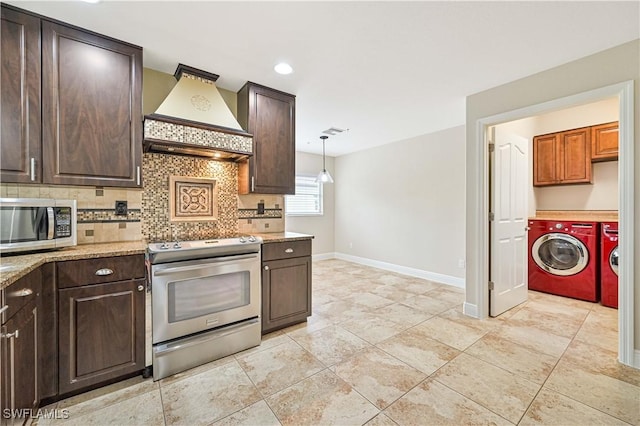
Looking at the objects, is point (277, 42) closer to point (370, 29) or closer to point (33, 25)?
point (370, 29)

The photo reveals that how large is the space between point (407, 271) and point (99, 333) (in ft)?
14.4

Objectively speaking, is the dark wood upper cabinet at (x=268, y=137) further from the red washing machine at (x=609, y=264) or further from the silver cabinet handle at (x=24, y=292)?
the red washing machine at (x=609, y=264)

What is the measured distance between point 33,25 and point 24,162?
91 centimetres

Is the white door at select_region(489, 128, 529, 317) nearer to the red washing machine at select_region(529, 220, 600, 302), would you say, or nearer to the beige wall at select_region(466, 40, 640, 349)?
the beige wall at select_region(466, 40, 640, 349)

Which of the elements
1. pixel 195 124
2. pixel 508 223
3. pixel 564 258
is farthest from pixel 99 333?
pixel 564 258

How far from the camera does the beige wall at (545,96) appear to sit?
6.57 ft

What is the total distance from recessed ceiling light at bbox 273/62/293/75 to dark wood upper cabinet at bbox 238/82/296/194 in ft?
1.27

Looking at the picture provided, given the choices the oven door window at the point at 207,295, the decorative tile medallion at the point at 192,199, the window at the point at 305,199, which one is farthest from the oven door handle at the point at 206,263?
the window at the point at 305,199

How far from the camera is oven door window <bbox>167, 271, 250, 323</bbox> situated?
2012 millimetres

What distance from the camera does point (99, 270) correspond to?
1.76m

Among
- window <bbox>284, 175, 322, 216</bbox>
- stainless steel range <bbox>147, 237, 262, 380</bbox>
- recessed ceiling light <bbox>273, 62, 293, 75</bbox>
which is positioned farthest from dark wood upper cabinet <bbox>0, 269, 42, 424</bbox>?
window <bbox>284, 175, 322, 216</bbox>

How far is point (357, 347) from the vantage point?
2.34 m

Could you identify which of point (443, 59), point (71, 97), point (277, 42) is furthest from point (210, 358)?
point (443, 59)

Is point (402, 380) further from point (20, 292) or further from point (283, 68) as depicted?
point (283, 68)
